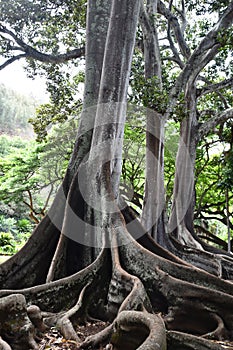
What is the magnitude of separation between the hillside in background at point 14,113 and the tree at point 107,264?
37.7m

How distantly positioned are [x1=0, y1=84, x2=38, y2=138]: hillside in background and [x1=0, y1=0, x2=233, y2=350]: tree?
37.7 metres

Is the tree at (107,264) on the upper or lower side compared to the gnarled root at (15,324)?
upper

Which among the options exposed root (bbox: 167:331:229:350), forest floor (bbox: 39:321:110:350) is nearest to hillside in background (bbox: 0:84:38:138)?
forest floor (bbox: 39:321:110:350)

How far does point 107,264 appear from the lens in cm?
447

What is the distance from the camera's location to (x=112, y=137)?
5.32 m

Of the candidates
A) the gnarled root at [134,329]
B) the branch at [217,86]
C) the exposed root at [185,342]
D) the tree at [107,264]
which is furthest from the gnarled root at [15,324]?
the branch at [217,86]

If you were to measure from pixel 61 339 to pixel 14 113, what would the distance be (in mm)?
44451

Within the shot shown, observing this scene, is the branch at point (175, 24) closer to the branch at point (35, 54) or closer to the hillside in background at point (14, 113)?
the branch at point (35, 54)

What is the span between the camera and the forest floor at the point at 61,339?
122 inches

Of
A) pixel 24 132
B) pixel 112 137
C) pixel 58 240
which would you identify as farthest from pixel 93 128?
pixel 24 132

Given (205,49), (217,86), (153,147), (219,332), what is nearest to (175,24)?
(217,86)

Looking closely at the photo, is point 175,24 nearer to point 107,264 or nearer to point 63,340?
point 107,264

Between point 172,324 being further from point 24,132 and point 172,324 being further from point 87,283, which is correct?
point 24,132

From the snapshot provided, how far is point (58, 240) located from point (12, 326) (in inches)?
89.7
